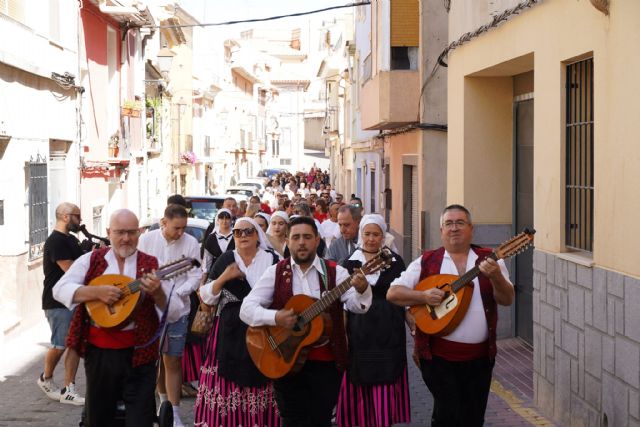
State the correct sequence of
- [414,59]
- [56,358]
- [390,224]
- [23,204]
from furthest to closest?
[390,224], [414,59], [23,204], [56,358]

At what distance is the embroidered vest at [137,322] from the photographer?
22.6 ft

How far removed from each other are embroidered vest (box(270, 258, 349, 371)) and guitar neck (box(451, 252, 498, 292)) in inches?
29.7

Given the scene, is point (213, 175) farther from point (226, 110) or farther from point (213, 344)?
point (213, 344)

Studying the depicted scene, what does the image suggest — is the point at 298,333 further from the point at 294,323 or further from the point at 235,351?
the point at 235,351

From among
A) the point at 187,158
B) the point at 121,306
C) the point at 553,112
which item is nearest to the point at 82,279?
the point at 121,306

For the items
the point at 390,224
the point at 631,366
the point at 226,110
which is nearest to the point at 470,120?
A: the point at 631,366

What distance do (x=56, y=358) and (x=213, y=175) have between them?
48.2 metres

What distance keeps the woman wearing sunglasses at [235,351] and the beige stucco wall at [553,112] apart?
2453 mm

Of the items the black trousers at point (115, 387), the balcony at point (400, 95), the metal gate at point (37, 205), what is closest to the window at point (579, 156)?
the black trousers at point (115, 387)

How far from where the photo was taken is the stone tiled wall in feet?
23.1

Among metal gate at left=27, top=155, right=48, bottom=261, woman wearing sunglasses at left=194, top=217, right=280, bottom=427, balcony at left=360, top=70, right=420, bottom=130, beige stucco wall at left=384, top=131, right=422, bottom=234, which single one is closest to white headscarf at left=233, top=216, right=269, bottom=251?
woman wearing sunglasses at left=194, top=217, right=280, bottom=427

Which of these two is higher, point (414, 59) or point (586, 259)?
point (414, 59)

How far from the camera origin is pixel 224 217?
11180 mm

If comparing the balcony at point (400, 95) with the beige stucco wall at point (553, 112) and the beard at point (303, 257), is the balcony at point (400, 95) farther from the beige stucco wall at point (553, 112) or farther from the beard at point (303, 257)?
the beard at point (303, 257)
